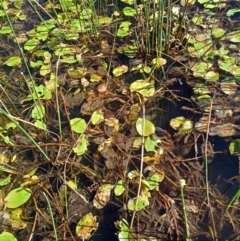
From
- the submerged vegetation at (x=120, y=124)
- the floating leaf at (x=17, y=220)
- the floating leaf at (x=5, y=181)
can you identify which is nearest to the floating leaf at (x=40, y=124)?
the submerged vegetation at (x=120, y=124)

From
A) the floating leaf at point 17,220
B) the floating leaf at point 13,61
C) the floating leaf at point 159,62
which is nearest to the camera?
the floating leaf at point 17,220

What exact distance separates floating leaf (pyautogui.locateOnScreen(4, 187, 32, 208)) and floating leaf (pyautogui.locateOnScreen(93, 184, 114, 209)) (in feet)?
0.90

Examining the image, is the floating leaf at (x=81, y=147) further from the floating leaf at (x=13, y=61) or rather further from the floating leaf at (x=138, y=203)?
the floating leaf at (x=13, y=61)

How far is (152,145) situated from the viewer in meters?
1.66

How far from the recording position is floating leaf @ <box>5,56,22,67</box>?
85.6 inches

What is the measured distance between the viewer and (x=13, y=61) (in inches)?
86.0

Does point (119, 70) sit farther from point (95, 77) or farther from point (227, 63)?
point (227, 63)

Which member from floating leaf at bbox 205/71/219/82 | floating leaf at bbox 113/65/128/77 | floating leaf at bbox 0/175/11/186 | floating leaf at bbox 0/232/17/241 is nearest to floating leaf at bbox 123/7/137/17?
floating leaf at bbox 113/65/128/77

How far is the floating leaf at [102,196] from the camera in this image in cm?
158

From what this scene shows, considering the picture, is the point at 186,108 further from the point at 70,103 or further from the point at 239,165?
the point at 70,103

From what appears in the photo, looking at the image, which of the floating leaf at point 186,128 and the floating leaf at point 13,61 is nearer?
the floating leaf at point 186,128

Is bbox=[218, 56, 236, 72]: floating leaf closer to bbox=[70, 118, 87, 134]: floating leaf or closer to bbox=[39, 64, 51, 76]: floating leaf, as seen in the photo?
bbox=[70, 118, 87, 134]: floating leaf

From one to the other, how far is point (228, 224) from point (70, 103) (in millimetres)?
955

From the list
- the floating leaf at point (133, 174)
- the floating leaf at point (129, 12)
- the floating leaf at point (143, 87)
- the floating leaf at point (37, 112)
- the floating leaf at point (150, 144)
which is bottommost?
the floating leaf at point (133, 174)
